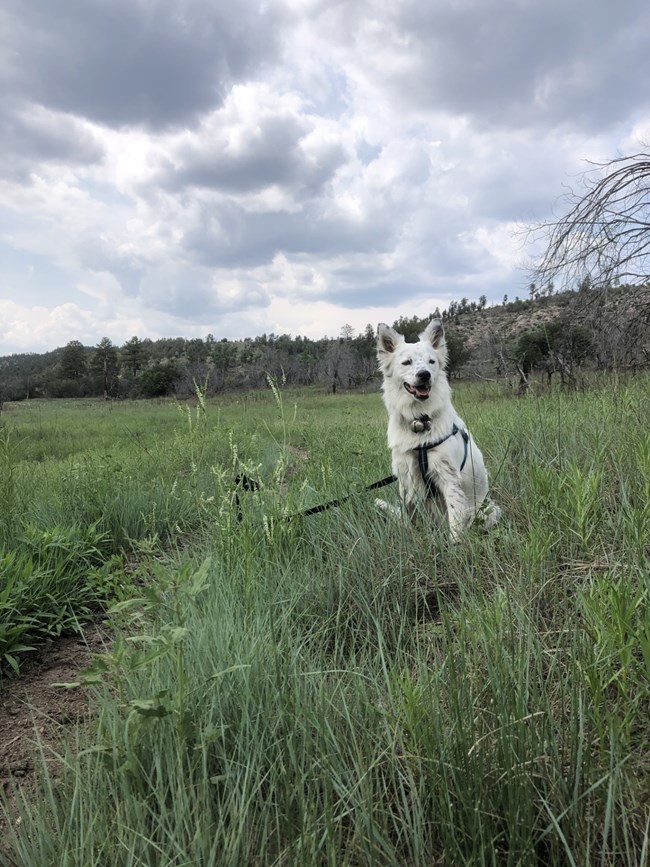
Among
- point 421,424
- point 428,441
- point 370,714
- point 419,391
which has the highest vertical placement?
point 419,391

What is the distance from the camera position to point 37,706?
2.07 meters

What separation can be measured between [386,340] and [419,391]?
91cm

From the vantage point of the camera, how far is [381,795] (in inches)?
46.8

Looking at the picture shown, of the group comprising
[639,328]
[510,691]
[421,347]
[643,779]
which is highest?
[639,328]

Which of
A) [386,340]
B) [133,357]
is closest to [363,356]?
[133,357]

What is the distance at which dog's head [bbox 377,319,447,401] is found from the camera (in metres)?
4.20

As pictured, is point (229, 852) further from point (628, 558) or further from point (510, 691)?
point (628, 558)

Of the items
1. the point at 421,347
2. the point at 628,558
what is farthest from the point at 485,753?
the point at 421,347

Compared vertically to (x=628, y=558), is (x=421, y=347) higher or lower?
higher

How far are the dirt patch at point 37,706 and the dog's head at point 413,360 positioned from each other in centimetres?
311

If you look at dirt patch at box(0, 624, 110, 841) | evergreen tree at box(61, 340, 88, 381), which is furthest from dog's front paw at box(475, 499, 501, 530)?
evergreen tree at box(61, 340, 88, 381)

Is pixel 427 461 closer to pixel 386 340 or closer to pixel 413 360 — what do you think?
pixel 413 360

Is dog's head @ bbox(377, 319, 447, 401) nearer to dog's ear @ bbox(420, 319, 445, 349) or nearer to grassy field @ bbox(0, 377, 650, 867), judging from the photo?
dog's ear @ bbox(420, 319, 445, 349)

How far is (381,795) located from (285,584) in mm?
1260
